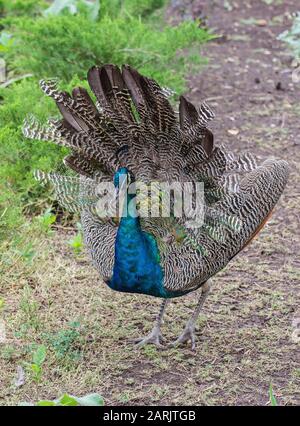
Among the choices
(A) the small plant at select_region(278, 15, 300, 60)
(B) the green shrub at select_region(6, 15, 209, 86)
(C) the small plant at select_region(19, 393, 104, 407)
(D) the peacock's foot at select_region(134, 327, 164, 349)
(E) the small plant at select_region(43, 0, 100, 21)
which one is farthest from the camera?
(E) the small plant at select_region(43, 0, 100, 21)

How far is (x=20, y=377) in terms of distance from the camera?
4520 mm

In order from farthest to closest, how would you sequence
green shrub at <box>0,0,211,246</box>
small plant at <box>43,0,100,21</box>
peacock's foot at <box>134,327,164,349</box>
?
small plant at <box>43,0,100,21</box> → green shrub at <box>0,0,211,246</box> → peacock's foot at <box>134,327,164,349</box>

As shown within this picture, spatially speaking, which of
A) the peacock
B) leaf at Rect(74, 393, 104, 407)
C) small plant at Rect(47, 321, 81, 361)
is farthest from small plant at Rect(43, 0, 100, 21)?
leaf at Rect(74, 393, 104, 407)

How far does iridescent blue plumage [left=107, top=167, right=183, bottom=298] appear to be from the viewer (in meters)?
4.47

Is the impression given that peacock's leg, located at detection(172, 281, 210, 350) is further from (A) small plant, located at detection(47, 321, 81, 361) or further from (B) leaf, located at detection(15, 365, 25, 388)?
(B) leaf, located at detection(15, 365, 25, 388)

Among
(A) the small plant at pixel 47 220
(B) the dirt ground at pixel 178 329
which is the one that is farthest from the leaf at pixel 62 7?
(A) the small plant at pixel 47 220

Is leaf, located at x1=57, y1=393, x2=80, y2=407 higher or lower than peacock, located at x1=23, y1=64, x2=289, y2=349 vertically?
lower

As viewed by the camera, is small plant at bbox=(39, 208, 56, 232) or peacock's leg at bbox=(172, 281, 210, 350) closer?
peacock's leg at bbox=(172, 281, 210, 350)

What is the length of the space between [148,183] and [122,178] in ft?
0.98

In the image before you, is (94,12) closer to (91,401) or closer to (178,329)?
(178,329)

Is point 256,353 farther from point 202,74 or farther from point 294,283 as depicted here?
point 202,74

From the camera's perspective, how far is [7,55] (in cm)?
821

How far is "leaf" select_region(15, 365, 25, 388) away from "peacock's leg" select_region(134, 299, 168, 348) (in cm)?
74

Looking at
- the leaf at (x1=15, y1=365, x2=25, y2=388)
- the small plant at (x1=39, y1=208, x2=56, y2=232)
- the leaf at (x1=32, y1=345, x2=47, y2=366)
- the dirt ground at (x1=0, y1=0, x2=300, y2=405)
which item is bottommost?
the dirt ground at (x1=0, y1=0, x2=300, y2=405)
